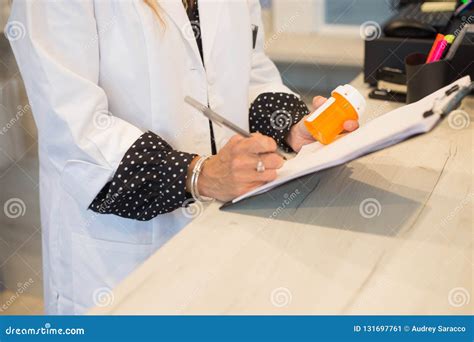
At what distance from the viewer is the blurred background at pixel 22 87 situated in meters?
2.59

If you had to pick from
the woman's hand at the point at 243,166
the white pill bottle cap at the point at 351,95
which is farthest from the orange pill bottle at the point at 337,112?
the woman's hand at the point at 243,166

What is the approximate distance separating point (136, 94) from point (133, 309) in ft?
1.74

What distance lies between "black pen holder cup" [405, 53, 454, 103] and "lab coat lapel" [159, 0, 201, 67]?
1.91 ft

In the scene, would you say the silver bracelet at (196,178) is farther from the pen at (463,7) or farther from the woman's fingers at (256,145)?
the pen at (463,7)

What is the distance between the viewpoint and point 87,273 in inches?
52.7

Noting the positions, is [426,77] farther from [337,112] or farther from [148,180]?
[148,180]

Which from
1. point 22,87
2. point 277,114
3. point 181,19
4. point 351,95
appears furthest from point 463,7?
point 22,87

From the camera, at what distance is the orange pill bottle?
3.88 feet

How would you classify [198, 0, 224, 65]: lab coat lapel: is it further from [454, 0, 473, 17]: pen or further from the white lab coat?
[454, 0, 473, 17]: pen

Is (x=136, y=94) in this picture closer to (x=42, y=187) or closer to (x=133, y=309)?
(x=42, y=187)

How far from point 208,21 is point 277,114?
0.27m

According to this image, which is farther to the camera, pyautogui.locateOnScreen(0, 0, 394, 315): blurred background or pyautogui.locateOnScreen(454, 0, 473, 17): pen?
pyautogui.locateOnScreen(0, 0, 394, 315): blurred background

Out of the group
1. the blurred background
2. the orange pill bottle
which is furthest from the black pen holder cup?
the blurred background

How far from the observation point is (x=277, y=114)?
1.46m
